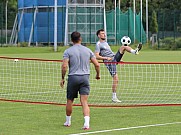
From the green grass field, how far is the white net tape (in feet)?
4.19

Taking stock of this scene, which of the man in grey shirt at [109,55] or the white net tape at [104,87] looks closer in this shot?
the man in grey shirt at [109,55]

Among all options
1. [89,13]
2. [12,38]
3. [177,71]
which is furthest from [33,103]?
[12,38]

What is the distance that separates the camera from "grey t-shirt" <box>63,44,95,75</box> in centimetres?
1200

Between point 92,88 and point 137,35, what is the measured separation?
2039 inches

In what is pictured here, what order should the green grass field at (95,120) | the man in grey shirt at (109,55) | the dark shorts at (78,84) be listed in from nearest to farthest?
the green grass field at (95,120), the dark shorts at (78,84), the man in grey shirt at (109,55)

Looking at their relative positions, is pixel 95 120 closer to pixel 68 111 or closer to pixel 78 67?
pixel 68 111

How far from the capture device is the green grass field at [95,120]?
11625 millimetres

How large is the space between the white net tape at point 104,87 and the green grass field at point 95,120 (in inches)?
50.3

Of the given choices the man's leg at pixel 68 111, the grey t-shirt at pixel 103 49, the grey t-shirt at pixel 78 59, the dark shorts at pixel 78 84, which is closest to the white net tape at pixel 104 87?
the grey t-shirt at pixel 103 49

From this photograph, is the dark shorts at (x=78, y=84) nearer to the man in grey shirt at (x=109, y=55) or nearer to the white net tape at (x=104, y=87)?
the white net tape at (x=104, y=87)

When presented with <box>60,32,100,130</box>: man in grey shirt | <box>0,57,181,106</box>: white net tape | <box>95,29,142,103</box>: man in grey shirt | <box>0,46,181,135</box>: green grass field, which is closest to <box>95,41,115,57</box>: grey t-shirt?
<box>95,29,142,103</box>: man in grey shirt

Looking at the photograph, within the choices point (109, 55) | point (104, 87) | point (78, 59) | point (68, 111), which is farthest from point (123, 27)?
point (78, 59)

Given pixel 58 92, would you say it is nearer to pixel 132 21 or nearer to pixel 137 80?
pixel 137 80

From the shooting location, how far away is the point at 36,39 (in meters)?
72.2
